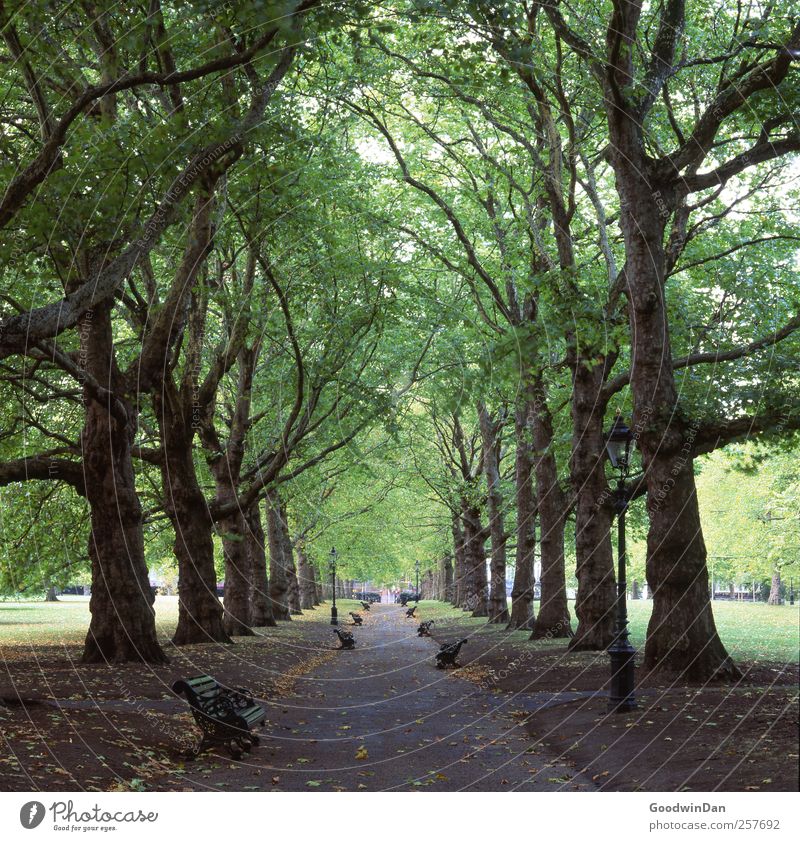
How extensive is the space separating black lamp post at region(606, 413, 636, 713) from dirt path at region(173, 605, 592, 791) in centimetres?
125

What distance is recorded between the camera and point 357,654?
2850 centimetres

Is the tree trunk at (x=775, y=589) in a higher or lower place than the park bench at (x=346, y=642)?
higher

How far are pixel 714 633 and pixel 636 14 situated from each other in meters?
8.61

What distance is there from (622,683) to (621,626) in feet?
3.19

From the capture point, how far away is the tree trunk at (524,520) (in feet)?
90.5

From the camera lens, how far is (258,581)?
36281 millimetres

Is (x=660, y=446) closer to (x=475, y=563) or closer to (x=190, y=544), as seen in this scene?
(x=190, y=544)

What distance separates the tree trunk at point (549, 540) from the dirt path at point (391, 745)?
18.6 ft

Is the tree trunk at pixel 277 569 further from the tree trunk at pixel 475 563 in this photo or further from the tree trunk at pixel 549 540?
the tree trunk at pixel 549 540

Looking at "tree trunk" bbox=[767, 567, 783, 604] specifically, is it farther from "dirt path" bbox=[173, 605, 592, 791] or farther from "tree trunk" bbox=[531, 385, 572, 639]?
"tree trunk" bbox=[531, 385, 572, 639]

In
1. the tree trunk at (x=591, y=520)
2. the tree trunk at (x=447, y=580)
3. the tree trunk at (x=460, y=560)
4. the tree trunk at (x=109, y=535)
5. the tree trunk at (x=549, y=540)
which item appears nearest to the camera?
the tree trunk at (x=109, y=535)

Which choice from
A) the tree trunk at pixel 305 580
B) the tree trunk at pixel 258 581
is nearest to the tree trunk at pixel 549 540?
Result: the tree trunk at pixel 258 581

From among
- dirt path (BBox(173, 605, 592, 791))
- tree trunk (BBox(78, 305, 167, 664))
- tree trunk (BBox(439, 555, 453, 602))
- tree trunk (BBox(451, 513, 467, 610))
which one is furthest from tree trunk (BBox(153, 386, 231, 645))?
tree trunk (BBox(439, 555, 453, 602))
